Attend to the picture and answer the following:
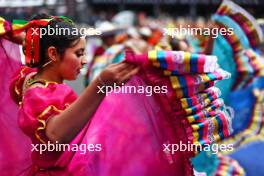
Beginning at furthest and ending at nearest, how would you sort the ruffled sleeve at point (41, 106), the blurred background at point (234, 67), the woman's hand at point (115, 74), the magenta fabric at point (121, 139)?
the blurred background at point (234, 67), the magenta fabric at point (121, 139), the ruffled sleeve at point (41, 106), the woman's hand at point (115, 74)

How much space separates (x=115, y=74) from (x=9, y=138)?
32.7 inches

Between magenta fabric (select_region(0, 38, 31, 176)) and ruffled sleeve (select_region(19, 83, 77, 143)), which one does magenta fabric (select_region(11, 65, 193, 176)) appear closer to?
ruffled sleeve (select_region(19, 83, 77, 143))

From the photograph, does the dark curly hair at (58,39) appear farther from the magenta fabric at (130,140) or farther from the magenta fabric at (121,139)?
the magenta fabric at (130,140)

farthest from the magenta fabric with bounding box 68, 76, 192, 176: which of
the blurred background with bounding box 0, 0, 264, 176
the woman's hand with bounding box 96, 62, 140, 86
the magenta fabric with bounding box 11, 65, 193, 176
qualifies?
the blurred background with bounding box 0, 0, 264, 176

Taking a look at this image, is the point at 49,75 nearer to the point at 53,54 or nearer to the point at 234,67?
the point at 53,54

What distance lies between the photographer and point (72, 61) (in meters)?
2.11

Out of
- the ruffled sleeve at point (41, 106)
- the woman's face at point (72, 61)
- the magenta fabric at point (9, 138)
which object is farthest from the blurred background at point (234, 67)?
the ruffled sleeve at point (41, 106)

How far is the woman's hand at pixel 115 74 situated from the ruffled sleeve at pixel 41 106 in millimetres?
245

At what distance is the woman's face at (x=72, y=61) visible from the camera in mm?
2113

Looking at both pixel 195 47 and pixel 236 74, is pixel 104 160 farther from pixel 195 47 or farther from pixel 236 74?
pixel 195 47

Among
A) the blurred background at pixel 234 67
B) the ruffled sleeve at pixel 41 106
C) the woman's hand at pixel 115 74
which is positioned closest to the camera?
the woman's hand at pixel 115 74

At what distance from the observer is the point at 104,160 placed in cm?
218

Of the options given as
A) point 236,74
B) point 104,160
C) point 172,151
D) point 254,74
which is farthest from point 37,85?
point 254,74

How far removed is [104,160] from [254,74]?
237cm
